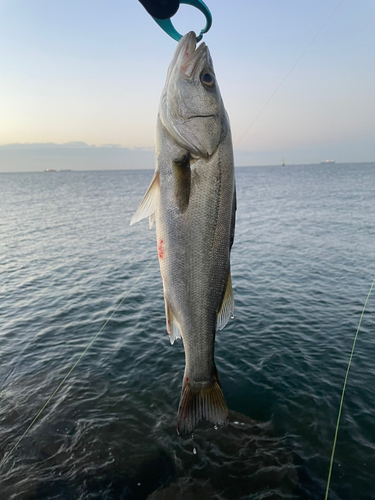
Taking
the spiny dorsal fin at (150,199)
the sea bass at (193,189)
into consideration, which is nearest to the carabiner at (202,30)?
the sea bass at (193,189)

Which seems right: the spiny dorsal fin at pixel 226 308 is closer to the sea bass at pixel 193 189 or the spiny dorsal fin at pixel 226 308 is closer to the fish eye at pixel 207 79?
the sea bass at pixel 193 189

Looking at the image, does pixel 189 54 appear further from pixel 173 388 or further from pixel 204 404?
pixel 173 388

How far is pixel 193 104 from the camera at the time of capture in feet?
10.9

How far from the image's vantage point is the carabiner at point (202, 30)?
10.7 ft

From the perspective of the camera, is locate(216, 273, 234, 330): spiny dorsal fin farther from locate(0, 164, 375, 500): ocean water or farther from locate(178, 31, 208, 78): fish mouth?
locate(0, 164, 375, 500): ocean water

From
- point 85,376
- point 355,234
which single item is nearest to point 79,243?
point 85,376

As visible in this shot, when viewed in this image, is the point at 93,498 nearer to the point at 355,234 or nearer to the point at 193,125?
the point at 193,125

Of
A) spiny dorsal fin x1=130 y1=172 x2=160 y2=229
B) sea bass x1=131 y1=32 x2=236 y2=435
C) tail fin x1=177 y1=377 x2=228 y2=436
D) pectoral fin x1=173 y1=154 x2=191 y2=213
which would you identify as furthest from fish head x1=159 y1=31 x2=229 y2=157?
tail fin x1=177 y1=377 x2=228 y2=436

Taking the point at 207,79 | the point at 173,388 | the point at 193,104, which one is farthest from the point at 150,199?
the point at 173,388

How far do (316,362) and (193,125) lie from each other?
9.06m

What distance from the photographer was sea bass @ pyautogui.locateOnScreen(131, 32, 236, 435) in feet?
10.7

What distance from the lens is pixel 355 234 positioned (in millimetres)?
27078

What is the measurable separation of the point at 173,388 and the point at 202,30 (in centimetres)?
834

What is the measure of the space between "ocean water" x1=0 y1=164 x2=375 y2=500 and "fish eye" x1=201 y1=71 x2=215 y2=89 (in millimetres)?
6715
